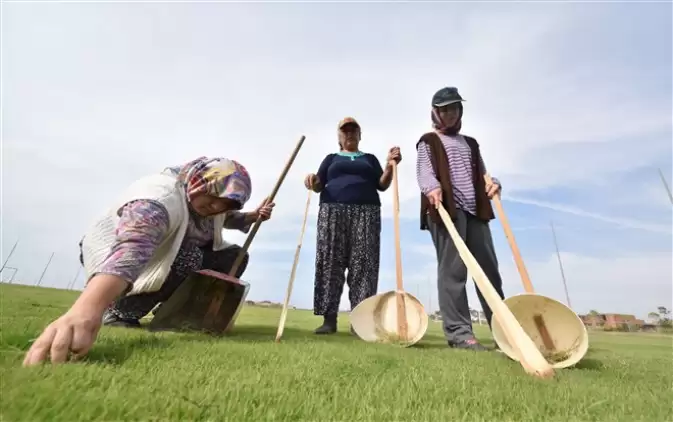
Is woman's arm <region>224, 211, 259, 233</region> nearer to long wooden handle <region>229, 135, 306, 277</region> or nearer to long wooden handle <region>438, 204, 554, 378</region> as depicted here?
long wooden handle <region>229, 135, 306, 277</region>

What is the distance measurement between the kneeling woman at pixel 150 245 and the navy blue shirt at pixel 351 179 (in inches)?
24.0

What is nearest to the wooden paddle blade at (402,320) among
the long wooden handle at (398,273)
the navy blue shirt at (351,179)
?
the long wooden handle at (398,273)

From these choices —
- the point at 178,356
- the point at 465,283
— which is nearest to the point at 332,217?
the point at 465,283

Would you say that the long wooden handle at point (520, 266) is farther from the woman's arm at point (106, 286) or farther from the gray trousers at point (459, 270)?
the woman's arm at point (106, 286)

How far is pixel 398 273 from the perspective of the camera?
3.02 metres

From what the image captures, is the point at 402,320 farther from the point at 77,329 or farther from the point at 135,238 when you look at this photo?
the point at 77,329

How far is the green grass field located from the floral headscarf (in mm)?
849

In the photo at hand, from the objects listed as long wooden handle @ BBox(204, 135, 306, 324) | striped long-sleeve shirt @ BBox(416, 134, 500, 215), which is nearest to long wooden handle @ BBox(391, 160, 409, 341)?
striped long-sleeve shirt @ BBox(416, 134, 500, 215)

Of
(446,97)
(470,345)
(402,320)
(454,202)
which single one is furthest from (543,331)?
(446,97)

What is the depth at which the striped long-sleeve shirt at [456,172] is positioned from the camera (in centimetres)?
279

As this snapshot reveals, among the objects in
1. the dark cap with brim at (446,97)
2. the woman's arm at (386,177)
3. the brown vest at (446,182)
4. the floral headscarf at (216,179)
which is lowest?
the floral headscarf at (216,179)

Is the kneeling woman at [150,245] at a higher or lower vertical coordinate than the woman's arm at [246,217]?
lower

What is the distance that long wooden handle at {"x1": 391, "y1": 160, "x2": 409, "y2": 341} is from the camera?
8.71 feet

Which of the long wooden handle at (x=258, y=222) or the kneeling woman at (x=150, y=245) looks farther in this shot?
the long wooden handle at (x=258, y=222)
